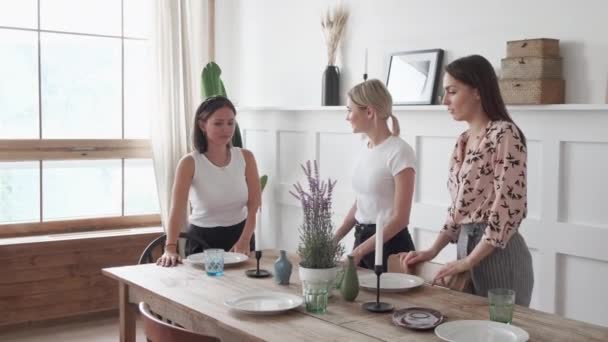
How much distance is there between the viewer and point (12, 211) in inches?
185

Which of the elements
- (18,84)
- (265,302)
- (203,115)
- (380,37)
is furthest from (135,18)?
(265,302)

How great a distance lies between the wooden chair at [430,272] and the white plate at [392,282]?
7 cm

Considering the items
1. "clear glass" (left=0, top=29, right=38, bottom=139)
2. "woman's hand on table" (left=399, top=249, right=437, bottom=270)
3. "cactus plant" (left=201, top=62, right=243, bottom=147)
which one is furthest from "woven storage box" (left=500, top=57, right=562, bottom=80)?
"clear glass" (left=0, top=29, right=38, bottom=139)

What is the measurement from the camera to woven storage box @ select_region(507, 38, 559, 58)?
Result: 318 cm

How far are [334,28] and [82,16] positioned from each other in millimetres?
1776

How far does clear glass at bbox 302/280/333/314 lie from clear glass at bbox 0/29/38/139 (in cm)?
314

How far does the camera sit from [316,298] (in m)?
2.22

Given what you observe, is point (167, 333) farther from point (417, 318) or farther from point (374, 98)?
point (374, 98)

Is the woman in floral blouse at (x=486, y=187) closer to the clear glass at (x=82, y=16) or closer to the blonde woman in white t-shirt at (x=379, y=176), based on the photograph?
the blonde woman in white t-shirt at (x=379, y=176)

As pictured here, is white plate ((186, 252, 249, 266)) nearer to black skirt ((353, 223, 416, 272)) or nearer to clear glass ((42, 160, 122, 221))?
black skirt ((353, 223, 416, 272))

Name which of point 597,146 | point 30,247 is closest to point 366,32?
point 597,146

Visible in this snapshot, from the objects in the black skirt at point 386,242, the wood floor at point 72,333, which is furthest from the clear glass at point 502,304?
the wood floor at point 72,333

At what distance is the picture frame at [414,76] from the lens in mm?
3801

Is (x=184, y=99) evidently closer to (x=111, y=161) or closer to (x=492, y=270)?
(x=111, y=161)
